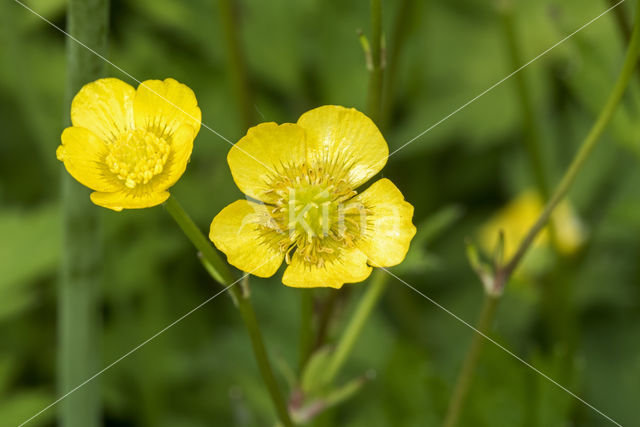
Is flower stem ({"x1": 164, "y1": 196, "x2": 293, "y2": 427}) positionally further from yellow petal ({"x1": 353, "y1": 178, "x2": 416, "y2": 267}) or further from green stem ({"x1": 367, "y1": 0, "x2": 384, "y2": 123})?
green stem ({"x1": 367, "y1": 0, "x2": 384, "y2": 123})

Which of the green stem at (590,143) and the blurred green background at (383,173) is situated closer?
the green stem at (590,143)

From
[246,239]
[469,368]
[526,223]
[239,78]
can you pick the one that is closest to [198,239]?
[246,239]

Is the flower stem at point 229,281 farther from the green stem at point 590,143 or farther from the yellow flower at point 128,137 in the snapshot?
the green stem at point 590,143

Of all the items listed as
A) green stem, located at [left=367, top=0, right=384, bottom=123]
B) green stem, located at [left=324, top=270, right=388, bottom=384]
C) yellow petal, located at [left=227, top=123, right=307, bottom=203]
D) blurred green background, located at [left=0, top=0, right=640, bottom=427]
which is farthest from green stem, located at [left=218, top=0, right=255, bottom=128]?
yellow petal, located at [left=227, top=123, right=307, bottom=203]

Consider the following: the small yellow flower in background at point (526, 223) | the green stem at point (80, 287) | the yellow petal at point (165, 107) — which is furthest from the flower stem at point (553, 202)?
the small yellow flower in background at point (526, 223)

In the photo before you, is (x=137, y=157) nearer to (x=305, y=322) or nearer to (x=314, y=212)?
(x=314, y=212)

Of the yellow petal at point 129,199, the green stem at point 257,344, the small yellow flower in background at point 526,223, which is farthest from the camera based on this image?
the small yellow flower in background at point 526,223
